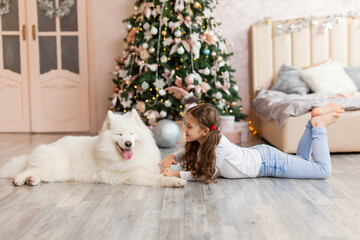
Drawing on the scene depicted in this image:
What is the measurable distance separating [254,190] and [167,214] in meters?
0.60

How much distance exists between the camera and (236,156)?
221 centimetres

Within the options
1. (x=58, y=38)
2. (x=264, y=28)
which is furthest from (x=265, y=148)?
(x=58, y=38)

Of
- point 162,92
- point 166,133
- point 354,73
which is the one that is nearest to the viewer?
point 166,133

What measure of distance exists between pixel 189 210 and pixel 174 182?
40cm

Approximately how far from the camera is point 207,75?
4055mm

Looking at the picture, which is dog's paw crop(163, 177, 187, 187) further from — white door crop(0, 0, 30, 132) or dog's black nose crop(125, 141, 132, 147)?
white door crop(0, 0, 30, 132)

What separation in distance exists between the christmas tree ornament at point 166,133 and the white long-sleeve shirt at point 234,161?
145 cm

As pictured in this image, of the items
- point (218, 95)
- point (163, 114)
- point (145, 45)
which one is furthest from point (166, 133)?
point (145, 45)

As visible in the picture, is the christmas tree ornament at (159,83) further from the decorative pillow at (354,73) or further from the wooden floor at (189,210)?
the decorative pillow at (354,73)

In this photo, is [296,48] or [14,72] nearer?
[296,48]

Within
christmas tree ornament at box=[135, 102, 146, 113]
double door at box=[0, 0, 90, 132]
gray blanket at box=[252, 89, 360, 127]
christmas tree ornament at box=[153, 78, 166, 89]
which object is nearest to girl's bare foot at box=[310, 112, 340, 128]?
gray blanket at box=[252, 89, 360, 127]

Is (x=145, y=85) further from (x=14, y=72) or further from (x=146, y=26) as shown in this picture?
(x=14, y=72)

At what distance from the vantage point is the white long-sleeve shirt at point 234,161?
2158mm

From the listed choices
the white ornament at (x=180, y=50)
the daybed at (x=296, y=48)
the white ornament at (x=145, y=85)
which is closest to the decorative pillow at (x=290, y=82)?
the daybed at (x=296, y=48)
